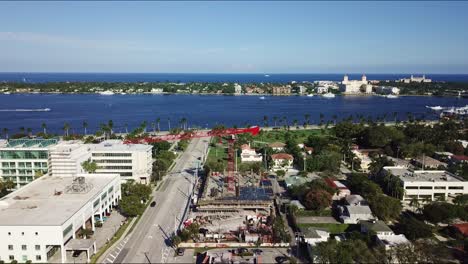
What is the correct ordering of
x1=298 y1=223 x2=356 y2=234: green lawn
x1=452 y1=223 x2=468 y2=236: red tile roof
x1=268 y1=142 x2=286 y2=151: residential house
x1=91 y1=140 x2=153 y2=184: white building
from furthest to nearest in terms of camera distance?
x1=268 y1=142 x2=286 y2=151: residential house
x1=91 y1=140 x2=153 y2=184: white building
x1=298 y1=223 x2=356 y2=234: green lawn
x1=452 y1=223 x2=468 y2=236: red tile roof

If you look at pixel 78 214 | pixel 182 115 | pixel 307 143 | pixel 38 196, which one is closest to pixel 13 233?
pixel 78 214

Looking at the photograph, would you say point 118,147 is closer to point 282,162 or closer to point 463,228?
point 282,162

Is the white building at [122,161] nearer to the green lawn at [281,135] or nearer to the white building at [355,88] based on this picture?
the green lawn at [281,135]

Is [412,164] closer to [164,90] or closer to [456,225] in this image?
[456,225]

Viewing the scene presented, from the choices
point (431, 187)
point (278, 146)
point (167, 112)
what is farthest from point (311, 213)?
point (167, 112)

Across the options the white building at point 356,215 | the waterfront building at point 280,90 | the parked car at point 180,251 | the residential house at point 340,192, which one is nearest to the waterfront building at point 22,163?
the parked car at point 180,251

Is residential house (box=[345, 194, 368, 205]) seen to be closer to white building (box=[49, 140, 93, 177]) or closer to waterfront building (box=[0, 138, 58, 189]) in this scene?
white building (box=[49, 140, 93, 177])

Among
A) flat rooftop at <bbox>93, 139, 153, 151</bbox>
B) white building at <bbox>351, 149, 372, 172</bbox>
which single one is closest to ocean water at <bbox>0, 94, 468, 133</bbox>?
flat rooftop at <bbox>93, 139, 153, 151</bbox>
